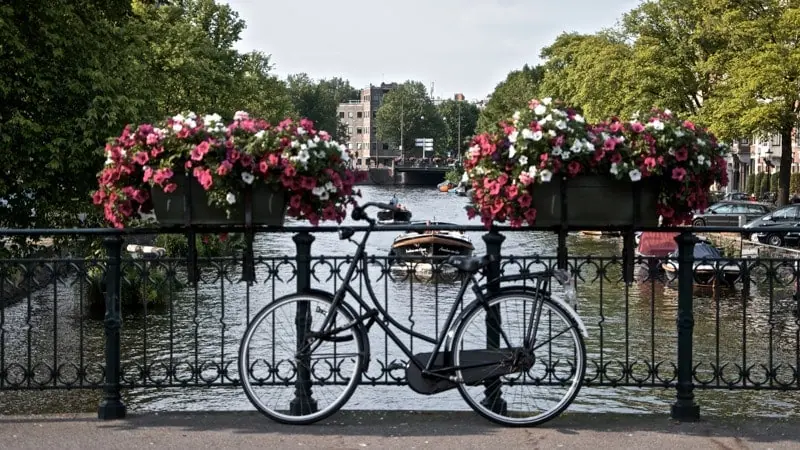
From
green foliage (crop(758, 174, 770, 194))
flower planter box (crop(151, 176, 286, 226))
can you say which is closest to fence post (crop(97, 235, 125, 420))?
flower planter box (crop(151, 176, 286, 226))

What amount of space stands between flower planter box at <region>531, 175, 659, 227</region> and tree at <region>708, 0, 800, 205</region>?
129ft

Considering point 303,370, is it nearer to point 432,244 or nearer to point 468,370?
point 468,370

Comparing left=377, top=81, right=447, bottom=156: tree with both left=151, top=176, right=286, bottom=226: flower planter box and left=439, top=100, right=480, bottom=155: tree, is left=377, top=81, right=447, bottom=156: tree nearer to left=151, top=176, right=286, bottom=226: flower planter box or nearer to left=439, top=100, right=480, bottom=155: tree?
left=439, top=100, right=480, bottom=155: tree

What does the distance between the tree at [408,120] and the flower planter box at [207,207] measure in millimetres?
178311

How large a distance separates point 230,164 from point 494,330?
74.4 inches

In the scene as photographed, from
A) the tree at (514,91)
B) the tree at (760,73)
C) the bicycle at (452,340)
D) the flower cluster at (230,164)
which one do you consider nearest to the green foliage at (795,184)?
the tree at (760,73)

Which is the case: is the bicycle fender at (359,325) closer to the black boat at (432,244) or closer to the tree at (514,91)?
the black boat at (432,244)

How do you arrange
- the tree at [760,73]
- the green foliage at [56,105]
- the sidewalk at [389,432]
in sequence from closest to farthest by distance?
the sidewalk at [389,432]
the green foliage at [56,105]
the tree at [760,73]

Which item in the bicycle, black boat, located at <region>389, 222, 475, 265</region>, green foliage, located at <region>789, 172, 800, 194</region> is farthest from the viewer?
green foliage, located at <region>789, 172, 800, 194</region>

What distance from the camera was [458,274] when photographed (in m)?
7.46

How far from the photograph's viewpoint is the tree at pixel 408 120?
185625 millimetres

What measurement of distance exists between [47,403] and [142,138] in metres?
10.6

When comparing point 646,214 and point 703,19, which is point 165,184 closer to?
Result: point 646,214

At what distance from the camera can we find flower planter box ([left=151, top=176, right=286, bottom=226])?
23.0 feet
